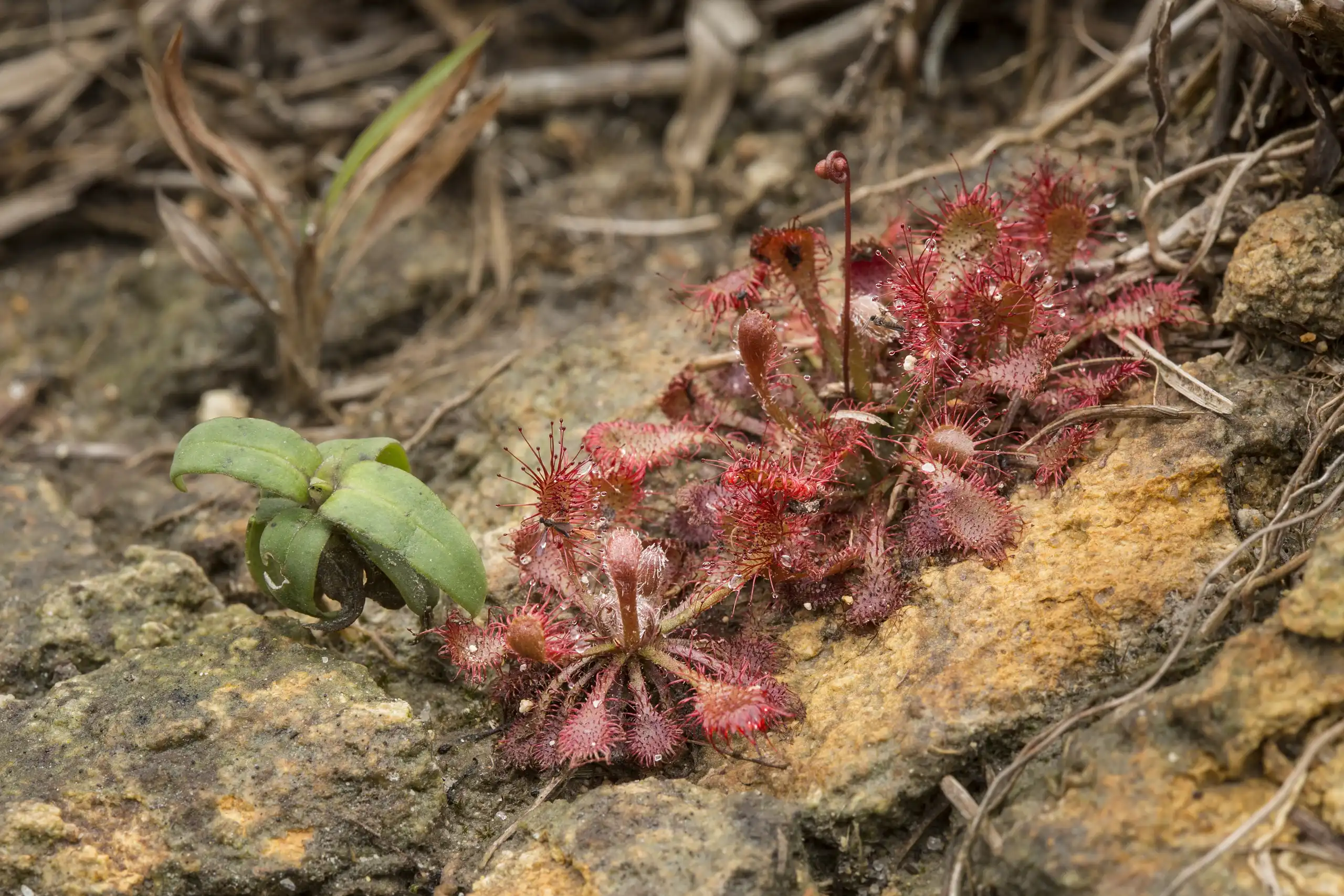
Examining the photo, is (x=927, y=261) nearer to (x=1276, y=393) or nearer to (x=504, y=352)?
(x=1276, y=393)

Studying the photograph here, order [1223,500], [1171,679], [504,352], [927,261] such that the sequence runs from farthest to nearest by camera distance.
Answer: [504,352] < [927,261] < [1223,500] < [1171,679]

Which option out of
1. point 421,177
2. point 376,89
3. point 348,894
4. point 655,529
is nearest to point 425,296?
point 421,177

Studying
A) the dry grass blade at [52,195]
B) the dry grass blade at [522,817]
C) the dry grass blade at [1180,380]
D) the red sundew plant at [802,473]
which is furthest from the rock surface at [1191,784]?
the dry grass blade at [52,195]

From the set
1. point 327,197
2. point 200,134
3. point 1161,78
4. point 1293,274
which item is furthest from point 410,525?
point 1161,78

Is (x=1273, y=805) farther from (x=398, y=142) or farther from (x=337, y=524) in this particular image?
(x=398, y=142)

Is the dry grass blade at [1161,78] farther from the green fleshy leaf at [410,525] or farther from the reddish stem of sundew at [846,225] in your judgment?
the green fleshy leaf at [410,525]
